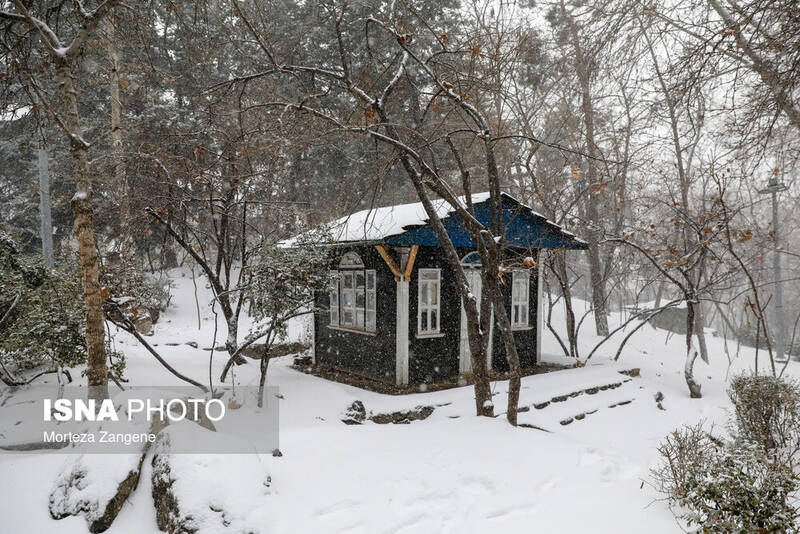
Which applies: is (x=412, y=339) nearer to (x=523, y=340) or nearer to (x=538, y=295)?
(x=523, y=340)

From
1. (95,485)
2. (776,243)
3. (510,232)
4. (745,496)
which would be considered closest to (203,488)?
(95,485)

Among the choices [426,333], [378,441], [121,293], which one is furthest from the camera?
[426,333]

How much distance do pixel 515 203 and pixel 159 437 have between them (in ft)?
23.0

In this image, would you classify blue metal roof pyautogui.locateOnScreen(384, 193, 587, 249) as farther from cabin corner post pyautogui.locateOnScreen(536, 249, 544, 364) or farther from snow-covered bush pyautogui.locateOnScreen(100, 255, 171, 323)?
snow-covered bush pyautogui.locateOnScreen(100, 255, 171, 323)

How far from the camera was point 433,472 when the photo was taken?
4.89m

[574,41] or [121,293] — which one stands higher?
[574,41]

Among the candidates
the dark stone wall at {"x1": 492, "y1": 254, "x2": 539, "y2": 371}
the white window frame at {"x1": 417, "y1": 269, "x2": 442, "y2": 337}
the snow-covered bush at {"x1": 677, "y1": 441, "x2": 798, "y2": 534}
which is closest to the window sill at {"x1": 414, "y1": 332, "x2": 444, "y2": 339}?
the white window frame at {"x1": 417, "y1": 269, "x2": 442, "y2": 337}

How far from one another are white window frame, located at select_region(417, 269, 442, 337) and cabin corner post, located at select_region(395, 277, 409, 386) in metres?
0.39

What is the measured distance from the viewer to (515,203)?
8961mm

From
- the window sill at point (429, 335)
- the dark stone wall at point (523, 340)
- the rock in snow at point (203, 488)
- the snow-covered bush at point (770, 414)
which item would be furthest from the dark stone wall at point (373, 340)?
the snow-covered bush at point (770, 414)

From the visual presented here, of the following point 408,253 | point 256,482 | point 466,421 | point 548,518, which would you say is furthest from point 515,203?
point 256,482

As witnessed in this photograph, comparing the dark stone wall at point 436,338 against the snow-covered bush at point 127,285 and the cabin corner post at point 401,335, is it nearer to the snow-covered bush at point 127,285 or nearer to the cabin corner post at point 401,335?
the cabin corner post at point 401,335

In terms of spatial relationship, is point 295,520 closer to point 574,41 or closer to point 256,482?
point 256,482

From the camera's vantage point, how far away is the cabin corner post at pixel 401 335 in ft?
27.8
